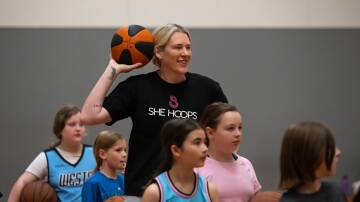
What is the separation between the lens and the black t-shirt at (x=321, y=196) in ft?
9.48

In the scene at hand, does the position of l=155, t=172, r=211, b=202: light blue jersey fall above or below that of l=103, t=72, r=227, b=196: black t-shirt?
below

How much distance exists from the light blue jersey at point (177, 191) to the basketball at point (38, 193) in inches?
65.4

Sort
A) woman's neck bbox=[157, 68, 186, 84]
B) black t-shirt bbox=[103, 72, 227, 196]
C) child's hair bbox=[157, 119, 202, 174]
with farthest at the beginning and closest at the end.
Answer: woman's neck bbox=[157, 68, 186, 84]
black t-shirt bbox=[103, 72, 227, 196]
child's hair bbox=[157, 119, 202, 174]

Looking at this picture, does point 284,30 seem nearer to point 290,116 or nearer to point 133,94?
point 290,116

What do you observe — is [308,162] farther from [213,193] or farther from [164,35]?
[164,35]

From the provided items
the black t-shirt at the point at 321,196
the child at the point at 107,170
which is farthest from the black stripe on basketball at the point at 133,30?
the black t-shirt at the point at 321,196

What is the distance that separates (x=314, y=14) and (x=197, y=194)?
3885 mm

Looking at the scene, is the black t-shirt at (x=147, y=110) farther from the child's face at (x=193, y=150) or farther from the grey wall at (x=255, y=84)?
the grey wall at (x=255, y=84)

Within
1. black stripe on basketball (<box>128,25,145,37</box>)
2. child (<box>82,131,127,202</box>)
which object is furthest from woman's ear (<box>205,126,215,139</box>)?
child (<box>82,131,127,202</box>)

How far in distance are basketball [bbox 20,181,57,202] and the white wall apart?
2459 mm

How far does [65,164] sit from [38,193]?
0.64 metres

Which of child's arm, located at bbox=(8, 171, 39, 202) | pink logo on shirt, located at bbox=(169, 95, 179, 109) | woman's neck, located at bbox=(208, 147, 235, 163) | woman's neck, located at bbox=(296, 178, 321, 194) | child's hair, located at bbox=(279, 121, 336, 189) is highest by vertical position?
pink logo on shirt, located at bbox=(169, 95, 179, 109)

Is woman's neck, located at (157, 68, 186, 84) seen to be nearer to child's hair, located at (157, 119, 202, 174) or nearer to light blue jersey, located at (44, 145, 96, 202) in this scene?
child's hair, located at (157, 119, 202, 174)

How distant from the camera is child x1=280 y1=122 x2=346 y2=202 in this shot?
287 centimetres
